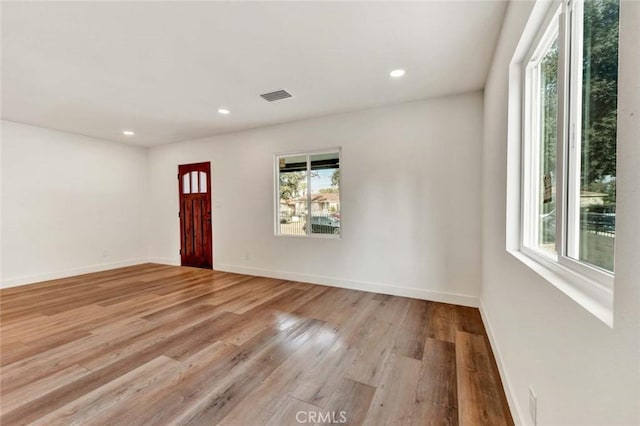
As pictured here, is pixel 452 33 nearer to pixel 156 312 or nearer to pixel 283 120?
pixel 283 120

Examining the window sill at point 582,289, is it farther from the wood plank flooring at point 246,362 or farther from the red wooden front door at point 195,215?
the red wooden front door at point 195,215

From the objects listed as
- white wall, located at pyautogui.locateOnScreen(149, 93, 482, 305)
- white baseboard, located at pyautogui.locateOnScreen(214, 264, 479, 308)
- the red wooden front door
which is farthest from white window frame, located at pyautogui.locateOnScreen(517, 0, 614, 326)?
the red wooden front door

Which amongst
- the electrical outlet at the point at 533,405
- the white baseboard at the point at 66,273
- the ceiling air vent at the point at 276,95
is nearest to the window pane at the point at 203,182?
the white baseboard at the point at 66,273

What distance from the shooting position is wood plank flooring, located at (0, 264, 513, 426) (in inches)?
62.0

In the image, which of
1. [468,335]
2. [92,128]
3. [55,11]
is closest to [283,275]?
[468,335]

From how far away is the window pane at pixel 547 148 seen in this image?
1.36 m

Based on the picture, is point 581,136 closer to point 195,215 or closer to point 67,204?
point 195,215

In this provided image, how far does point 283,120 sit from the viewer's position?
14.1 ft

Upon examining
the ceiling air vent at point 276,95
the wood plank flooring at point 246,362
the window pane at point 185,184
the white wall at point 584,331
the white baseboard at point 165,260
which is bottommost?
the wood plank flooring at point 246,362

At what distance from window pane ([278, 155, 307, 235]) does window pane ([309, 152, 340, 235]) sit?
0.17m

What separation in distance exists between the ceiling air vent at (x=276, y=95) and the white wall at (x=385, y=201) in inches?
35.4

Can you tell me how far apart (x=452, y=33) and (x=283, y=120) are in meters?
2.71

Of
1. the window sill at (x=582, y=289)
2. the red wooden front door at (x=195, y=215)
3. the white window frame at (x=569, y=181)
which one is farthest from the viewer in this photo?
the red wooden front door at (x=195, y=215)

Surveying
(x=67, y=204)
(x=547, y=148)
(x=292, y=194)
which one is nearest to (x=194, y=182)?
(x=67, y=204)
